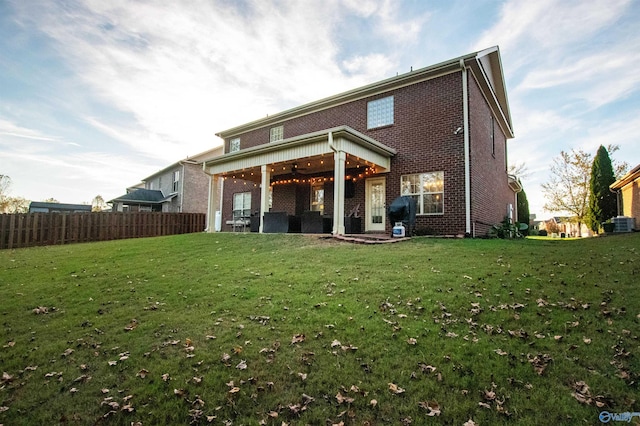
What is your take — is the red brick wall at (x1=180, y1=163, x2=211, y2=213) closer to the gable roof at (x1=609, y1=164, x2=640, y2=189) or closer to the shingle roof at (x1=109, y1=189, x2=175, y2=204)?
the shingle roof at (x1=109, y1=189, x2=175, y2=204)

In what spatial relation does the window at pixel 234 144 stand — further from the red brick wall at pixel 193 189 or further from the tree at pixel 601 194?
the tree at pixel 601 194

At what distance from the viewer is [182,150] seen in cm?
3003

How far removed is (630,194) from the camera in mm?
17453

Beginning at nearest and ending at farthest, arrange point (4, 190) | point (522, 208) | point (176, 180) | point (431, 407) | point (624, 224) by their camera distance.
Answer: point (431, 407), point (624, 224), point (522, 208), point (176, 180), point (4, 190)

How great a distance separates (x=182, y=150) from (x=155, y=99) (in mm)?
16045

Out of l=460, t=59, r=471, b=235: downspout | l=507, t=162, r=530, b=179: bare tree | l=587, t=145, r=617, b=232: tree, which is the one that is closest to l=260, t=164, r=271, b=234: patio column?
l=460, t=59, r=471, b=235: downspout

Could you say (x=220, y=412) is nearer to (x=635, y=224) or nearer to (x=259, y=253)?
(x=259, y=253)

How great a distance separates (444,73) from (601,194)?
622 inches

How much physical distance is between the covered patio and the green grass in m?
5.14

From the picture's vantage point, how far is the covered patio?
1066 centimetres

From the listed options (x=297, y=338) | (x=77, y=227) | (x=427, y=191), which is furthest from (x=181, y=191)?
(x=297, y=338)

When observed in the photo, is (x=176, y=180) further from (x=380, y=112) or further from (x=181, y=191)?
(x=380, y=112)

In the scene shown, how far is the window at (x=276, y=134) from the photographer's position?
55.9 ft

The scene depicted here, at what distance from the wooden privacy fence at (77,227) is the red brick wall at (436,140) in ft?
35.5
